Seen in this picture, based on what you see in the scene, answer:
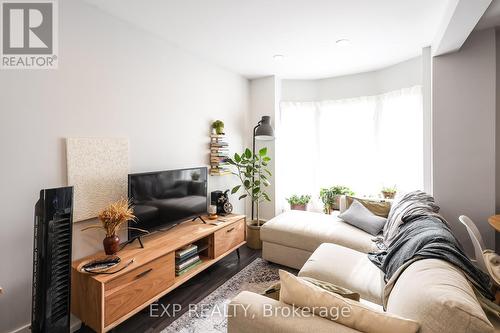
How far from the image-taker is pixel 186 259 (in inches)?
89.3

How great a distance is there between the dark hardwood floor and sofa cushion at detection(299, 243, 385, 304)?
1018 mm

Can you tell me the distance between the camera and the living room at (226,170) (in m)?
1.26

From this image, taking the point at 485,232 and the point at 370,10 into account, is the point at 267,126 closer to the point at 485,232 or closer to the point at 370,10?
the point at 370,10

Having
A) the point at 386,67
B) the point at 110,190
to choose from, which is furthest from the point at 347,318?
the point at 386,67

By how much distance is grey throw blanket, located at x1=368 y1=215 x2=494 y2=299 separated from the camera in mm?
1210

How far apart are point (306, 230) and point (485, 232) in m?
1.78

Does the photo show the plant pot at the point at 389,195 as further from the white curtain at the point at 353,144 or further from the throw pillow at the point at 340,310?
the throw pillow at the point at 340,310

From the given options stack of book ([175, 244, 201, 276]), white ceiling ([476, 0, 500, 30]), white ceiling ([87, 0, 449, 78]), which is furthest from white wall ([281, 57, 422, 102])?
stack of book ([175, 244, 201, 276])

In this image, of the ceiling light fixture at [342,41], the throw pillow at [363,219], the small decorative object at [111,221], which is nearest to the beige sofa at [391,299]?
the throw pillow at [363,219]

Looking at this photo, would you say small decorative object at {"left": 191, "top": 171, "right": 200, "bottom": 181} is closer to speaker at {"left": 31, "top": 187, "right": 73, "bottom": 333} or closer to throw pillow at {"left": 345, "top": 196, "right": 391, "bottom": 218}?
speaker at {"left": 31, "top": 187, "right": 73, "bottom": 333}

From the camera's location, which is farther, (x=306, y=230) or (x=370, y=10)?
(x=306, y=230)

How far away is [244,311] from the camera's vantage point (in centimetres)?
111

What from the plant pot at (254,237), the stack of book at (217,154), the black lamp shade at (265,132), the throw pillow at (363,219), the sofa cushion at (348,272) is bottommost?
the plant pot at (254,237)

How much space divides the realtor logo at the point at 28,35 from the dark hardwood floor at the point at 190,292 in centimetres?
199
